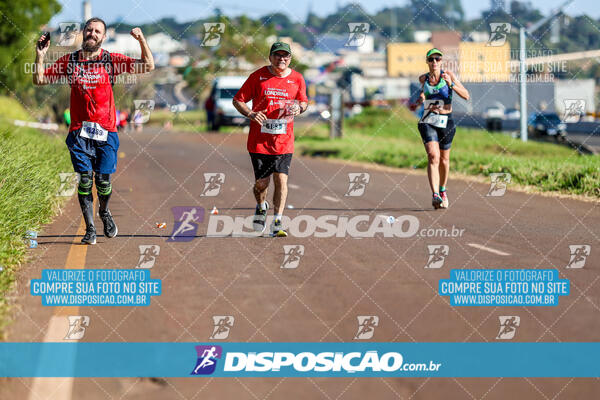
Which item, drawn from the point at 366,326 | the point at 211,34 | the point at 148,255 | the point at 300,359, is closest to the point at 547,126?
the point at 211,34

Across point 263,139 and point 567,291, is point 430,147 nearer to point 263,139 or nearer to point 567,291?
point 263,139

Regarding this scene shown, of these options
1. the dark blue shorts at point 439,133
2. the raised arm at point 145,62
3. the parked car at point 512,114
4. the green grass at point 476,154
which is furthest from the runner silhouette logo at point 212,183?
the parked car at point 512,114

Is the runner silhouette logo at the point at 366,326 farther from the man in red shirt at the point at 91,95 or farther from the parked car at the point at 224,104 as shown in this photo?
the parked car at the point at 224,104

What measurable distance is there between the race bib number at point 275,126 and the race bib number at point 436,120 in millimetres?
3198

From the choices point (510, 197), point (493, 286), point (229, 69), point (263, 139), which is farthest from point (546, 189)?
point (229, 69)

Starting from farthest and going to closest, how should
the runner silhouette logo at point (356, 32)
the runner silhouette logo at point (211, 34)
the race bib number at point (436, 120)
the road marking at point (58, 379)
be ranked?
the runner silhouette logo at point (211, 34) < the runner silhouette logo at point (356, 32) < the race bib number at point (436, 120) < the road marking at point (58, 379)

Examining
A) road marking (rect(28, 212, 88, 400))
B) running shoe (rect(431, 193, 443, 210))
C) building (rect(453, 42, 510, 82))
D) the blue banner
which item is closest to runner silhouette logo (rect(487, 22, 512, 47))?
building (rect(453, 42, 510, 82))

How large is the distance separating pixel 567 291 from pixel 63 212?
25.6ft

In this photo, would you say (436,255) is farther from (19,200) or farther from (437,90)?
(19,200)

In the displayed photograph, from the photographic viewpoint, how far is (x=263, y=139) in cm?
1022

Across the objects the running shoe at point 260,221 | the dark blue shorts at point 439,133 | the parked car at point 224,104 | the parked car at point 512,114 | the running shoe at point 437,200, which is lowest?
the parked car at point 512,114

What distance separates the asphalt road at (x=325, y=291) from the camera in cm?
513

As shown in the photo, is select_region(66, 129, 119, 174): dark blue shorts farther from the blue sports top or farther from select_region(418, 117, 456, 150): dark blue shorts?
select_region(418, 117, 456, 150): dark blue shorts

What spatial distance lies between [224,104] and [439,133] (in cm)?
3067
